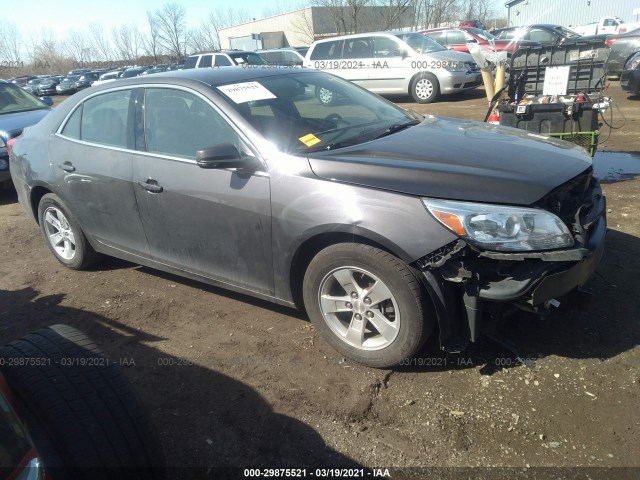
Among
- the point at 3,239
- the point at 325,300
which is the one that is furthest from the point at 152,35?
the point at 325,300

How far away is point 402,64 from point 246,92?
10.9 meters

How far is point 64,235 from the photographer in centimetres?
460

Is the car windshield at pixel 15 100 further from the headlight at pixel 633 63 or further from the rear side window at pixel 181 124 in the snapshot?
the headlight at pixel 633 63

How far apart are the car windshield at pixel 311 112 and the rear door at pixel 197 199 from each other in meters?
0.21

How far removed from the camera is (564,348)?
→ 3.03 meters

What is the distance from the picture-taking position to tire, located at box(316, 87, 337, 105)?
12.7ft

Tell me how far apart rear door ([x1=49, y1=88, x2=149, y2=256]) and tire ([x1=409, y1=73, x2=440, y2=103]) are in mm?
10603

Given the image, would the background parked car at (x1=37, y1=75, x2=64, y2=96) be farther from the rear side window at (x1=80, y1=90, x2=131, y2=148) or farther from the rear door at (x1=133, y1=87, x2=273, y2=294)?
the rear door at (x1=133, y1=87, x2=273, y2=294)

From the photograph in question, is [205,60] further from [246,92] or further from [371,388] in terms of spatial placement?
[371,388]

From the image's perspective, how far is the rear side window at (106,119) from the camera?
3.83m

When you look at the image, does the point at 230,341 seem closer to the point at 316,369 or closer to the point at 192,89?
the point at 316,369

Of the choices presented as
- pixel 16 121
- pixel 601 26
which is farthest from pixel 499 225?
pixel 601 26

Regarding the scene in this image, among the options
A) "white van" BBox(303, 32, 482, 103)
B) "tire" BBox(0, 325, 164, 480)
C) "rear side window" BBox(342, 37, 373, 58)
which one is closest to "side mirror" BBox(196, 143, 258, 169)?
"tire" BBox(0, 325, 164, 480)

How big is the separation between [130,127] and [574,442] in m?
3.43
